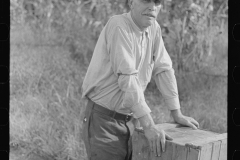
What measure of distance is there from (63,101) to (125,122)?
2.04 meters

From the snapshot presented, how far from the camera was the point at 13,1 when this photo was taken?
6043mm

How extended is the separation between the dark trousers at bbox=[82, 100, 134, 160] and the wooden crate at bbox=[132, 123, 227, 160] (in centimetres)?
11

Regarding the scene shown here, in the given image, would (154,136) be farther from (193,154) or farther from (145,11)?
(145,11)

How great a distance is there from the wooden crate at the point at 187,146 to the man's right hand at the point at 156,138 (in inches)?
1.2

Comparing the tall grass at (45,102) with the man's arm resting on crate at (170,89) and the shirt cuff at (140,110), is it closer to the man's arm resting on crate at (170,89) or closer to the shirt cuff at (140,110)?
the man's arm resting on crate at (170,89)

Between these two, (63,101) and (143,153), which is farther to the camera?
(63,101)

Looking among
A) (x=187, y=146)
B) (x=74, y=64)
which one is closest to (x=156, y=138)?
(x=187, y=146)

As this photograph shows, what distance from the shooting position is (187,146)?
2.10 m

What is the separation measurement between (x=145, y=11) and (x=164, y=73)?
48 centimetres

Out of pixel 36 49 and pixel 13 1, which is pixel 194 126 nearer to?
pixel 36 49

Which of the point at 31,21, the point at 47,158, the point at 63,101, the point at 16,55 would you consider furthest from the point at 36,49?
the point at 47,158

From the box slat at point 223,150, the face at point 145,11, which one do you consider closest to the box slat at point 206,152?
the box slat at point 223,150

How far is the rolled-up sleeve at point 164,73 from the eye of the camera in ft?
8.17

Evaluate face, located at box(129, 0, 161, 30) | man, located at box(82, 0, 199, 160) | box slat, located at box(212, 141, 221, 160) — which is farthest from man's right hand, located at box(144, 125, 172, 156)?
face, located at box(129, 0, 161, 30)
